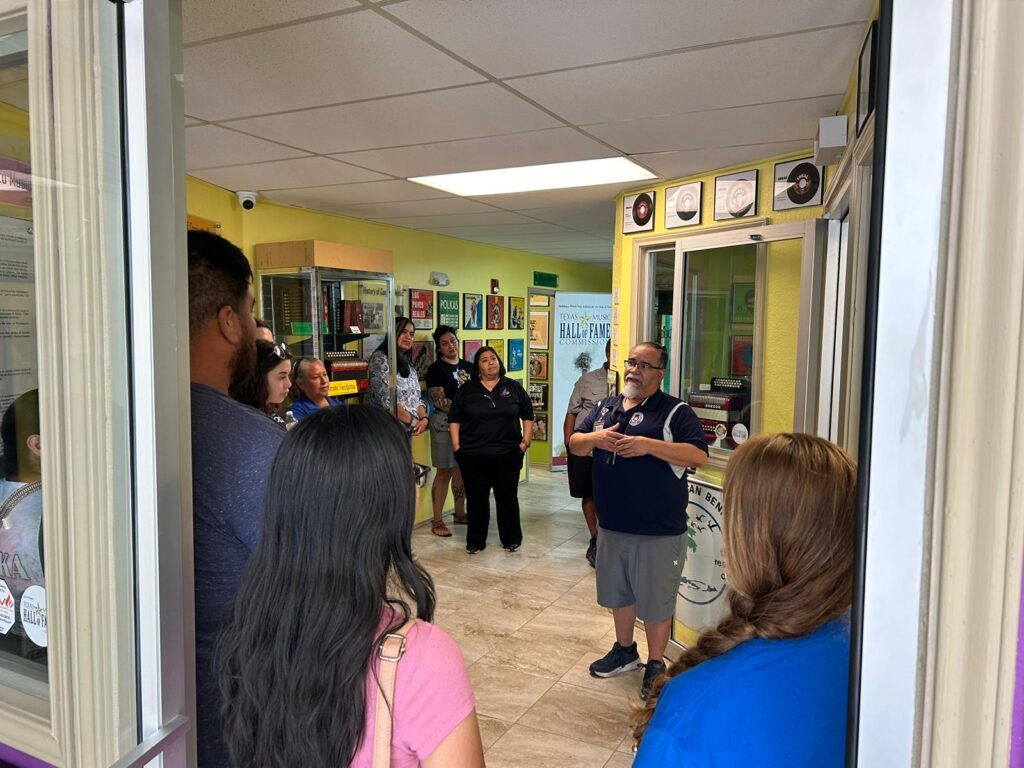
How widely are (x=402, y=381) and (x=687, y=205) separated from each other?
8.61ft

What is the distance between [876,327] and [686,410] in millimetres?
2594

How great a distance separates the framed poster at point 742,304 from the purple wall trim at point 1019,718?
318cm

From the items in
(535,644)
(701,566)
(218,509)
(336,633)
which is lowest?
(535,644)

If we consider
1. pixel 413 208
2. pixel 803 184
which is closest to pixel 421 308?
pixel 413 208

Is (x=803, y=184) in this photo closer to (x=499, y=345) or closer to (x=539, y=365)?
(x=499, y=345)

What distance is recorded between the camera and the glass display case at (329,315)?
468 cm

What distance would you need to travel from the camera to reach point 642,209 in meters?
4.21

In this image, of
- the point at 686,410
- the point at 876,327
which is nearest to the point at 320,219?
the point at 686,410

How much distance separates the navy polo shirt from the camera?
10.3ft

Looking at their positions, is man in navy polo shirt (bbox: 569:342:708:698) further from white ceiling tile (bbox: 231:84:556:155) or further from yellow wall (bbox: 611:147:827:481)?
white ceiling tile (bbox: 231:84:556:155)

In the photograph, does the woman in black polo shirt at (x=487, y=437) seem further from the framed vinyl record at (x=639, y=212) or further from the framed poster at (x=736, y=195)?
the framed poster at (x=736, y=195)

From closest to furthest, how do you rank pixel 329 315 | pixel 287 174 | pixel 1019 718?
pixel 1019 718 → pixel 287 174 → pixel 329 315

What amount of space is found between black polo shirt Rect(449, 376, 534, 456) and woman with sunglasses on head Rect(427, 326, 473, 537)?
63 cm

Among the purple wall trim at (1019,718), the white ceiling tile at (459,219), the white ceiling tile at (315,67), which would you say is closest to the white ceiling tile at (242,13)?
the white ceiling tile at (315,67)
